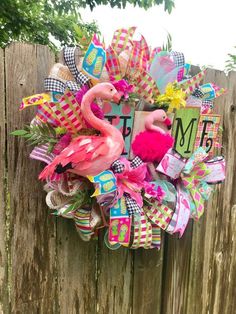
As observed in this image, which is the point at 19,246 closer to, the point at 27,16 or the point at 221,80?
the point at 221,80

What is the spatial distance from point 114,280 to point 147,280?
16 cm

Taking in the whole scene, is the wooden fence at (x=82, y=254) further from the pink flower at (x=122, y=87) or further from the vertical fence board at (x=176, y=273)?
the pink flower at (x=122, y=87)

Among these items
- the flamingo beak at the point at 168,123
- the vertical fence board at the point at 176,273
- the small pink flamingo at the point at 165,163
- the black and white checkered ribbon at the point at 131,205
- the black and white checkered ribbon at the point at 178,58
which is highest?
the black and white checkered ribbon at the point at 178,58

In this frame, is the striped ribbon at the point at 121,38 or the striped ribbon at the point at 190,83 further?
the striped ribbon at the point at 190,83

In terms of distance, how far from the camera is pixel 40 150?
1.00 meters

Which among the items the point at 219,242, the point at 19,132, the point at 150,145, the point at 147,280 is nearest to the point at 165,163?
the point at 150,145

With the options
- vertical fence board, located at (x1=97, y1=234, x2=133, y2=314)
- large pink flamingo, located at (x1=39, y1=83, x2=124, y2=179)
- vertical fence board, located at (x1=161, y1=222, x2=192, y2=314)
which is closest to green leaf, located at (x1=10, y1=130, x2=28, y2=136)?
large pink flamingo, located at (x1=39, y1=83, x2=124, y2=179)

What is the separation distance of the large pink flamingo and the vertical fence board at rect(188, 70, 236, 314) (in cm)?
70

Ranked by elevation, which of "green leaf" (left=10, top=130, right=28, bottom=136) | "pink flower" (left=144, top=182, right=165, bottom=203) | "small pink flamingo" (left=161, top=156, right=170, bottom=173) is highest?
"green leaf" (left=10, top=130, right=28, bottom=136)

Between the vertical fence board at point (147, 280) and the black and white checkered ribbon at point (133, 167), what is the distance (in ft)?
1.29

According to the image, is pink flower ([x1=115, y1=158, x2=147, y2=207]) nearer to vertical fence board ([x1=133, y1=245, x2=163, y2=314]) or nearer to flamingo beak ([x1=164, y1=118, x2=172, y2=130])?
flamingo beak ([x1=164, y1=118, x2=172, y2=130])

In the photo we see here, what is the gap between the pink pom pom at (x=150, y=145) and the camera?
1.04 m

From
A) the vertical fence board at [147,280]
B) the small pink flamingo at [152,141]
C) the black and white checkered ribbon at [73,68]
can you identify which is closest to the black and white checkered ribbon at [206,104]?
the small pink flamingo at [152,141]

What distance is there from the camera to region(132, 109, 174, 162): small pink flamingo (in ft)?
3.42
